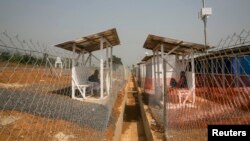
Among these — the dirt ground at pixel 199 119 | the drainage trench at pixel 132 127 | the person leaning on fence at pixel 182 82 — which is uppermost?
the person leaning on fence at pixel 182 82

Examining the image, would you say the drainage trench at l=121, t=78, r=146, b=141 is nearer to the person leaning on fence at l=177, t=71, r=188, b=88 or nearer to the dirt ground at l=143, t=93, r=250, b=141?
the person leaning on fence at l=177, t=71, r=188, b=88

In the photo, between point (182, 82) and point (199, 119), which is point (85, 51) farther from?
point (199, 119)

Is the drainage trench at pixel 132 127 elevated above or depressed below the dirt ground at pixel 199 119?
below

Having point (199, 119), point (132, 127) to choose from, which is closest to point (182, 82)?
point (132, 127)

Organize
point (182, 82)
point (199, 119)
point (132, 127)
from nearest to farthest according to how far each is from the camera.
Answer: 1. point (199, 119)
2. point (182, 82)
3. point (132, 127)

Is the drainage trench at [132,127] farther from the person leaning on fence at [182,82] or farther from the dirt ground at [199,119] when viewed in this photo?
the dirt ground at [199,119]

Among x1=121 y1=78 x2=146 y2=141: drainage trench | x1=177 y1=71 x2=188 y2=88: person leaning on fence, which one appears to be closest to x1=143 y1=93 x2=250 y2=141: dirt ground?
x1=121 y1=78 x2=146 y2=141: drainage trench

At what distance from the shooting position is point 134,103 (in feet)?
72.0

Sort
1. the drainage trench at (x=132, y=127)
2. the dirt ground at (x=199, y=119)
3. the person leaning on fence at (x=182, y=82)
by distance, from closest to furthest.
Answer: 1. the dirt ground at (x=199, y=119)
2. the drainage trench at (x=132, y=127)
3. the person leaning on fence at (x=182, y=82)

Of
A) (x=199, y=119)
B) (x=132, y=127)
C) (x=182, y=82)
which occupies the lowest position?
(x=132, y=127)

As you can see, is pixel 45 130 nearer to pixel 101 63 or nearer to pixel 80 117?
pixel 80 117

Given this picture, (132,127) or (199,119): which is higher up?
(199,119)

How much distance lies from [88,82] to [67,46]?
112 inches

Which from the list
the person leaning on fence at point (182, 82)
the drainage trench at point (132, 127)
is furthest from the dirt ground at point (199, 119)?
the person leaning on fence at point (182, 82)
